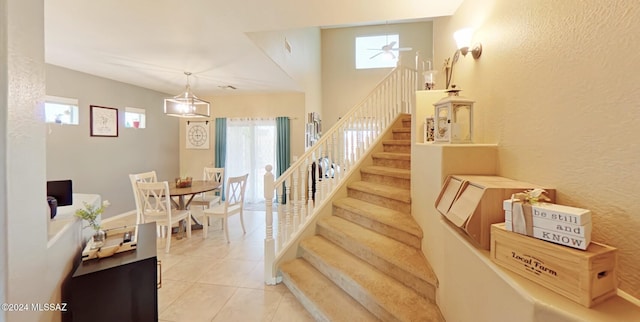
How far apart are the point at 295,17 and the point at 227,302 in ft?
8.70

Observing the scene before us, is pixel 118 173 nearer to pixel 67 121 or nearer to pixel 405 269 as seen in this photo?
pixel 67 121

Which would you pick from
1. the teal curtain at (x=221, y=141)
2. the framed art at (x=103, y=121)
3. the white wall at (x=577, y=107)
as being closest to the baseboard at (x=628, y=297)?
the white wall at (x=577, y=107)

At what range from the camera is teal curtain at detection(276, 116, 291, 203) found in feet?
18.8

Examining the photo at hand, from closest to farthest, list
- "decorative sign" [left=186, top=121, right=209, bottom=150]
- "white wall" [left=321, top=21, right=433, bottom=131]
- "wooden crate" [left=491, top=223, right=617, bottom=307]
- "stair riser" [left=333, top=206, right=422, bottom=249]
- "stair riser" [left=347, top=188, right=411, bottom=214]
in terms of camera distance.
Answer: "wooden crate" [left=491, top=223, right=617, bottom=307] < "stair riser" [left=333, top=206, right=422, bottom=249] < "stair riser" [left=347, top=188, right=411, bottom=214] < "decorative sign" [left=186, top=121, right=209, bottom=150] < "white wall" [left=321, top=21, right=433, bottom=131]

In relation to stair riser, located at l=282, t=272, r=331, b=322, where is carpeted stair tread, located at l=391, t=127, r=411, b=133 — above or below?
above

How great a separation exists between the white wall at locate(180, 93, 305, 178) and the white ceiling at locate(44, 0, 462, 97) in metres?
1.85

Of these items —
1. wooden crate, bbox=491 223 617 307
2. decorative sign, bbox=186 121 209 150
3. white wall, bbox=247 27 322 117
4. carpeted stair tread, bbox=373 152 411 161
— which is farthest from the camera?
decorative sign, bbox=186 121 209 150

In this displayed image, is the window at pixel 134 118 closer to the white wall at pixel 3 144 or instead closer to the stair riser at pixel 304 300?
the stair riser at pixel 304 300

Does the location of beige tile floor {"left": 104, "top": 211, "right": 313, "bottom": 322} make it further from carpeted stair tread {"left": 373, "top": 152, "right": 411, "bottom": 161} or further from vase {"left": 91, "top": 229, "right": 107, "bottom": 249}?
carpeted stair tread {"left": 373, "top": 152, "right": 411, "bottom": 161}

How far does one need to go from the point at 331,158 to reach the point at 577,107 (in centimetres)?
251

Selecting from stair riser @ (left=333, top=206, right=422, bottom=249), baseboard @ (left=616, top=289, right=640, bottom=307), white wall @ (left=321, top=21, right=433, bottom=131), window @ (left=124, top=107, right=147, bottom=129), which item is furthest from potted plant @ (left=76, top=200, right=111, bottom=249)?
white wall @ (left=321, top=21, right=433, bottom=131)

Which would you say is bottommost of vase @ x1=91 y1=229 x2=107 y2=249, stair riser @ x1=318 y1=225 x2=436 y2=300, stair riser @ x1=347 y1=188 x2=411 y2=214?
stair riser @ x1=318 y1=225 x2=436 y2=300

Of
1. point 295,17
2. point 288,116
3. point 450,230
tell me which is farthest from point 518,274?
point 288,116

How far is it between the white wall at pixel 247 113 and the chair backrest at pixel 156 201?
2759mm
